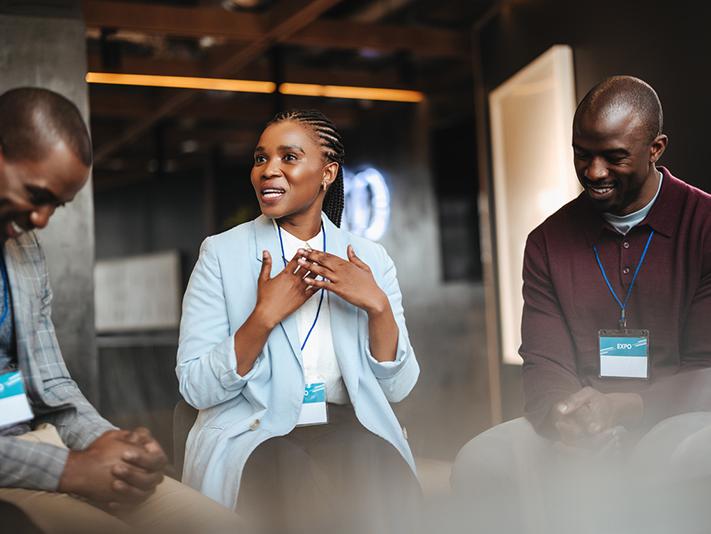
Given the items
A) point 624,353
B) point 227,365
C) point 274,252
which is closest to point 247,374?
point 227,365

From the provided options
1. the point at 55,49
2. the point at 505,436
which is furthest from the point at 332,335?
the point at 55,49

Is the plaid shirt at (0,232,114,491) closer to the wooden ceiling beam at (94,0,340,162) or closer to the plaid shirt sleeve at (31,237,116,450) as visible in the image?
the plaid shirt sleeve at (31,237,116,450)

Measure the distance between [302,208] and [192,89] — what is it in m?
4.98

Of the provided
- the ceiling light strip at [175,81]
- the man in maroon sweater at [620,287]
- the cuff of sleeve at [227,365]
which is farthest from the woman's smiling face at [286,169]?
the ceiling light strip at [175,81]

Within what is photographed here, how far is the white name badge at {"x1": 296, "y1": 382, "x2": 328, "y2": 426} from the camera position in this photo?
1907 millimetres

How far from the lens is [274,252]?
1.98 metres

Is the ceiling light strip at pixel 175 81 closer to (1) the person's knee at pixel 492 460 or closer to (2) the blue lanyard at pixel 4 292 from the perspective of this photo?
(1) the person's knee at pixel 492 460

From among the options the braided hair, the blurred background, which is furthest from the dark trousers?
the braided hair

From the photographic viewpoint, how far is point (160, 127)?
29.8 ft

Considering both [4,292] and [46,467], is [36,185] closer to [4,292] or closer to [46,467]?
[4,292]

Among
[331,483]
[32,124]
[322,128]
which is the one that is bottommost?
[331,483]

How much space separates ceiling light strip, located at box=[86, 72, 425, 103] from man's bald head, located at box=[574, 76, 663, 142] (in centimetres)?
403

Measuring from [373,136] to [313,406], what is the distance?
7.16 metres

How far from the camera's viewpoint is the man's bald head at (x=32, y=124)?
4.06ft
